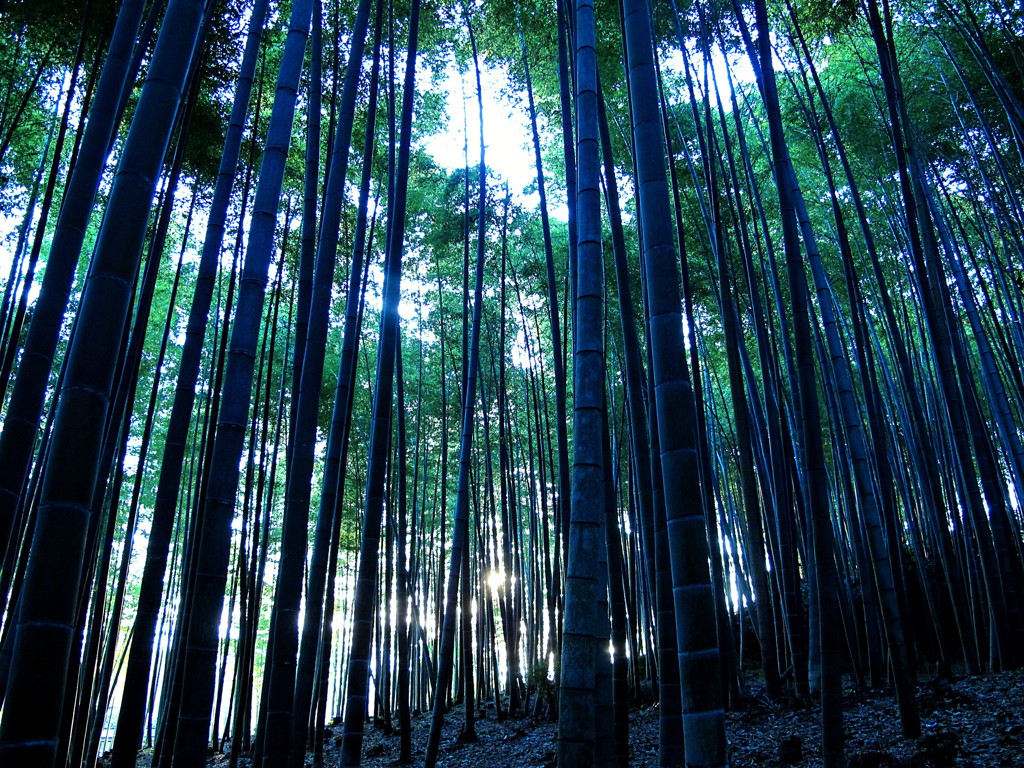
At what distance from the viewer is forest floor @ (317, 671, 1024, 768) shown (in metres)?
3.22

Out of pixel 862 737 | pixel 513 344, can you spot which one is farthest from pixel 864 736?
pixel 513 344

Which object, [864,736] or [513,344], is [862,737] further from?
[513,344]

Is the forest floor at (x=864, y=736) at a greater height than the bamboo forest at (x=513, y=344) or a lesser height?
lesser

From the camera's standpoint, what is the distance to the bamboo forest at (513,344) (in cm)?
182

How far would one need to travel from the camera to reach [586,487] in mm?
1895

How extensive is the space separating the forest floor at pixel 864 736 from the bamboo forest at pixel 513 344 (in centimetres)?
4

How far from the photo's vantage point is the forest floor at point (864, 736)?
3.22m

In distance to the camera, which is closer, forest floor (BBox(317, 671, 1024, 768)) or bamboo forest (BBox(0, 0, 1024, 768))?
bamboo forest (BBox(0, 0, 1024, 768))

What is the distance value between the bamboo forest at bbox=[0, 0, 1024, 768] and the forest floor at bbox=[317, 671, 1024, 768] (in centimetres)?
4

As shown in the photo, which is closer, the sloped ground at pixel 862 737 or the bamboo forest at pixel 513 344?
the bamboo forest at pixel 513 344

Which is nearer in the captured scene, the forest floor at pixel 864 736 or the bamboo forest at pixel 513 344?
the bamboo forest at pixel 513 344

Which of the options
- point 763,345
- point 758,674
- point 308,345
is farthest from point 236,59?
point 758,674

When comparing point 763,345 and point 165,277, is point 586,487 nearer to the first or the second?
point 763,345

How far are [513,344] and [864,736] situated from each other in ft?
22.9
